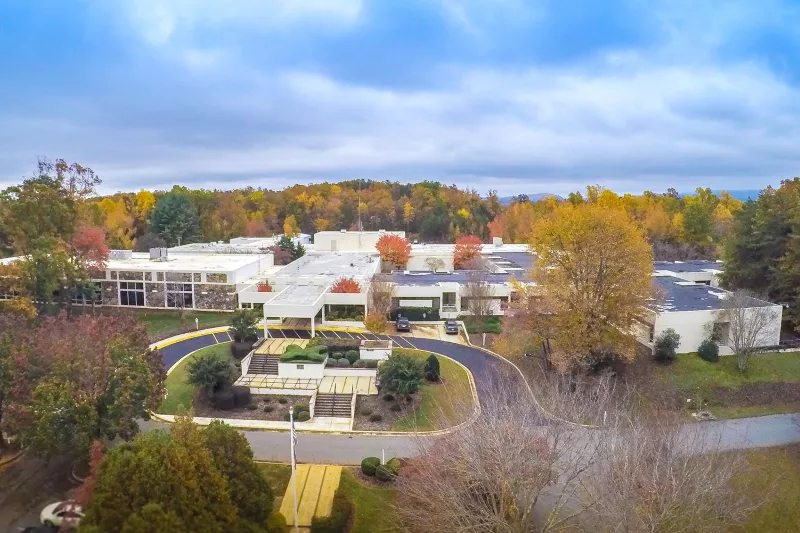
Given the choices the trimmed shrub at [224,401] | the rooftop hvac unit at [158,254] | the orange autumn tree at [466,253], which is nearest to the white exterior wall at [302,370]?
the trimmed shrub at [224,401]

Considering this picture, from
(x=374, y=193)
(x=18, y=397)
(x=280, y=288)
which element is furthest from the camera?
(x=374, y=193)

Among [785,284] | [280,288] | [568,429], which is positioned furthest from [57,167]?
[785,284]

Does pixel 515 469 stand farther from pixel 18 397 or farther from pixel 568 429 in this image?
pixel 18 397

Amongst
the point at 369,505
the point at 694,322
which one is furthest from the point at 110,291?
the point at 694,322

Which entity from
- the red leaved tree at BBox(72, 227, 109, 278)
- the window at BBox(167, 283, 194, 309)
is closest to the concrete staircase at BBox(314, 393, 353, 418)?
the window at BBox(167, 283, 194, 309)

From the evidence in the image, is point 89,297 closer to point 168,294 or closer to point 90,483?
point 168,294

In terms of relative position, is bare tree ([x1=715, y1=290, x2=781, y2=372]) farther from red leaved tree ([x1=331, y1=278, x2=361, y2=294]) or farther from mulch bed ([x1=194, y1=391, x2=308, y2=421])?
mulch bed ([x1=194, y1=391, x2=308, y2=421])
